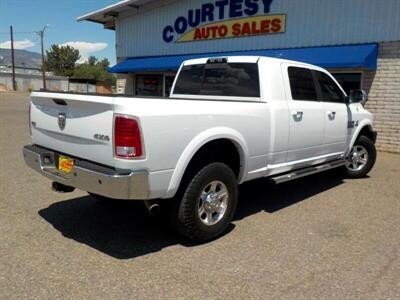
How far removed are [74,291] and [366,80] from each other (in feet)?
33.2

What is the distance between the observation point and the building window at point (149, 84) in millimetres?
17156

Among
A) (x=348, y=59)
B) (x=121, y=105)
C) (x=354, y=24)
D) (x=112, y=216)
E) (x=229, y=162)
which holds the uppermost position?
(x=354, y=24)

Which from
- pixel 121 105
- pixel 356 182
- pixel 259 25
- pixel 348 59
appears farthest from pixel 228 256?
pixel 259 25

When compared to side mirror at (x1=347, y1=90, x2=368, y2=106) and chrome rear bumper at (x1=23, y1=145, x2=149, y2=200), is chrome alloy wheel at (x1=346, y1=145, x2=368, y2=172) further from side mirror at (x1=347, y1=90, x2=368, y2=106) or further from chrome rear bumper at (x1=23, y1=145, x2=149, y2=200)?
chrome rear bumper at (x1=23, y1=145, x2=149, y2=200)

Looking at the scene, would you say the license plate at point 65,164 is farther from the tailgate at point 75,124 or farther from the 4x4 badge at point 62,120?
the 4x4 badge at point 62,120

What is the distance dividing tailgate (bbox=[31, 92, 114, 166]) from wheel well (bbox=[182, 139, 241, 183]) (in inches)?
34.1

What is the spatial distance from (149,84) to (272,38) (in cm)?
652

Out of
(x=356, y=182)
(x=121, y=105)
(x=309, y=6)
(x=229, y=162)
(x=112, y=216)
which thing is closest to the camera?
(x=121, y=105)

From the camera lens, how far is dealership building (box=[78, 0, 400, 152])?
35.0 feet

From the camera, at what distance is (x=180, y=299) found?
3078 mm

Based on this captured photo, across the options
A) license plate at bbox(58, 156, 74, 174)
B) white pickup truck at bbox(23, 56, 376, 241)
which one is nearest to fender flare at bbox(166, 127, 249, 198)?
white pickup truck at bbox(23, 56, 376, 241)

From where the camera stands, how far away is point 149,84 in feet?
58.3

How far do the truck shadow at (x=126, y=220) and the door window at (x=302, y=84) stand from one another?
1.27m

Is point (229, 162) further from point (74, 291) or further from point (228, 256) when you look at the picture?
point (74, 291)
